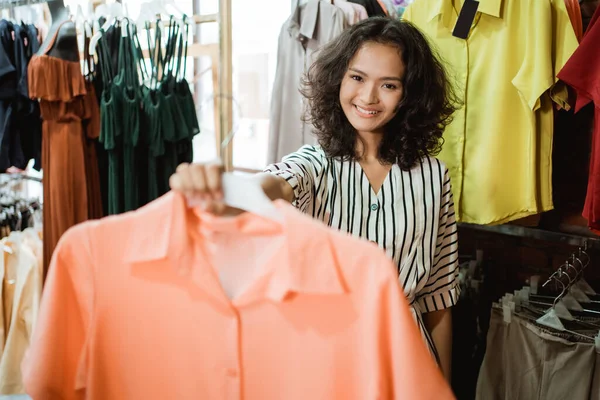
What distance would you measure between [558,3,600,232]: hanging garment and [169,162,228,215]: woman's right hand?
1.03 metres

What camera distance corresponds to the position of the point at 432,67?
111cm

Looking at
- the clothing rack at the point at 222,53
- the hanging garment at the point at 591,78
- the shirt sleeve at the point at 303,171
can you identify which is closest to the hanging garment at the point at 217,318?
the shirt sleeve at the point at 303,171

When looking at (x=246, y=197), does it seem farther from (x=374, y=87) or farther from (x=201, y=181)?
(x=374, y=87)

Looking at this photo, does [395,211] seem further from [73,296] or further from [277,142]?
[277,142]

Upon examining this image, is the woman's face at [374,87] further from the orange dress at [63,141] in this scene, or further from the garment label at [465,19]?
the orange dress at [63,141]

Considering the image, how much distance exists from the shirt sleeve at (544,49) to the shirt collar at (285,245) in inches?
39.0

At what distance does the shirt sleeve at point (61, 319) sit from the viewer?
0.73m

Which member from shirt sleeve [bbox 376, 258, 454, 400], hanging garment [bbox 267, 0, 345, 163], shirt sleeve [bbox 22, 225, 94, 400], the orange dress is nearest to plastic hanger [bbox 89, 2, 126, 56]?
the orange dress

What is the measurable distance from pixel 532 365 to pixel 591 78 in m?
0.72

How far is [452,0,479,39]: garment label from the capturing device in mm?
1479

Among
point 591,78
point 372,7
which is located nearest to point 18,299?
point 372,7

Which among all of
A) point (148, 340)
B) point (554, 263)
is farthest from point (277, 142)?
point (148, 340)

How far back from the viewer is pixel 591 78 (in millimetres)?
1316

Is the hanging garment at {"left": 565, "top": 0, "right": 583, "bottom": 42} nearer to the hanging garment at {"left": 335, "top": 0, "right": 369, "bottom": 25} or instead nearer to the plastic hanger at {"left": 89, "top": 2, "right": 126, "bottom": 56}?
the hanging garment at {"left": 335, "top": 0, "right": 369, "bottom": 25}
